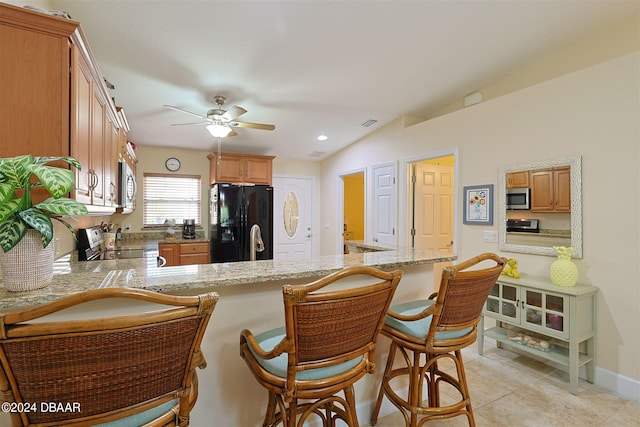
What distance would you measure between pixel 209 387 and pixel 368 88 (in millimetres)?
3109

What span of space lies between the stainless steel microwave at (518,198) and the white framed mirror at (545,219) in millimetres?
36

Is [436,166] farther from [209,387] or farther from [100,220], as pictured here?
[100,220]

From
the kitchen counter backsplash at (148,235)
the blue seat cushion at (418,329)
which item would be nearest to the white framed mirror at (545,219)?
the blue seat cushion at (418,329)

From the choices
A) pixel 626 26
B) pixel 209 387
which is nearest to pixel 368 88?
pixel 626 26

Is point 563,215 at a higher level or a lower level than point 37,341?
higher

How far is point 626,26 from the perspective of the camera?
8.18ft

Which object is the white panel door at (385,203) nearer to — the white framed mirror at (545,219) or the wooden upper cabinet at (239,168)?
the white framed mirror at (545,219)

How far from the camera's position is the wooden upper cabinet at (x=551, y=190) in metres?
2.62

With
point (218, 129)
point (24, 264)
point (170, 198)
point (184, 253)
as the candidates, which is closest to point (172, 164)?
point (170, 198)

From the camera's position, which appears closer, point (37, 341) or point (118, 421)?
point (37, 341)

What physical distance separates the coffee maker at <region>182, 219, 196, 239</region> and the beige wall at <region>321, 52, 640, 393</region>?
4.21m

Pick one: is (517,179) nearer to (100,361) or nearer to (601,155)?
(601,155)

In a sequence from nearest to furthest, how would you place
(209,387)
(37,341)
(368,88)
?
(37,341), (209,387), (368,88)

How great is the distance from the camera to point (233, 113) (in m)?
2.82
